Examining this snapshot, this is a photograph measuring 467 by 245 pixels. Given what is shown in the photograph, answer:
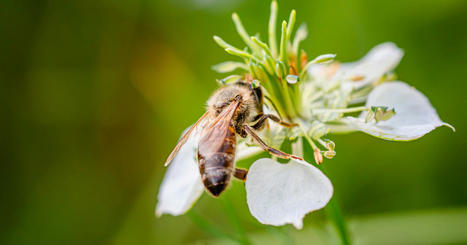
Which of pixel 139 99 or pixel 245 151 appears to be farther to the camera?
pixel 139 99

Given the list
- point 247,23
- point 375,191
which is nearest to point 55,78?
point 247,23

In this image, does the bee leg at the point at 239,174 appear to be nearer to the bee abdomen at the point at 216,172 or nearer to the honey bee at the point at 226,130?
the honey bee at the point at 226,130

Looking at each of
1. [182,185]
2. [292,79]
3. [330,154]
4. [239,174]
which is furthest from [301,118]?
[182,185]

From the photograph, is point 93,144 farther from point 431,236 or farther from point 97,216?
point 431,236

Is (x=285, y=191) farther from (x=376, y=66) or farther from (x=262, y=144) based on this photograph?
(x=376, y=66)

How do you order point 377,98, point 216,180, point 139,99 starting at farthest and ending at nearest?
point 139,99 → point 377,98 → point 216,180
